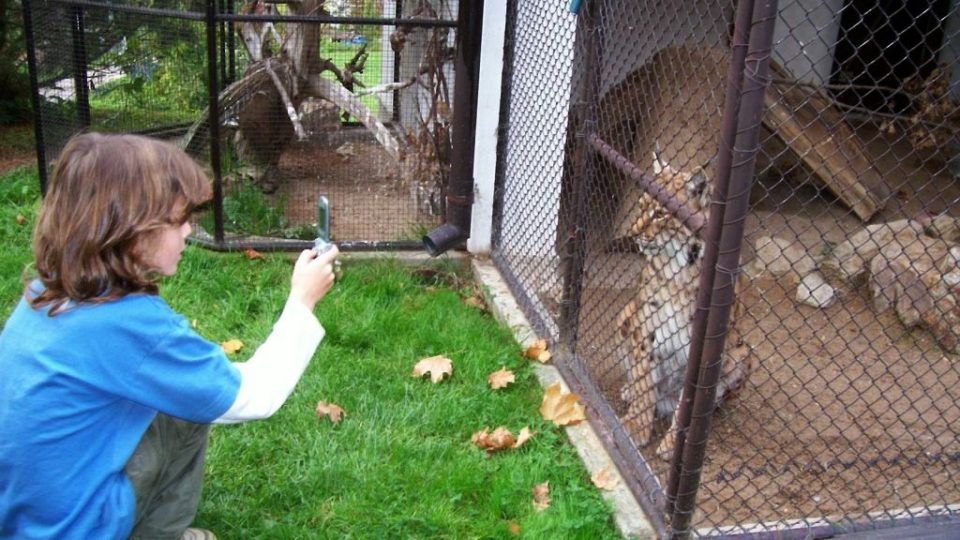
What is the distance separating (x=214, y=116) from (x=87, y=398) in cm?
309

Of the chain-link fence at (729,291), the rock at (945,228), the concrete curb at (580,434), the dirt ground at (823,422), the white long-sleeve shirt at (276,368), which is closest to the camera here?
the white long-sleeve shirt at (276,368)

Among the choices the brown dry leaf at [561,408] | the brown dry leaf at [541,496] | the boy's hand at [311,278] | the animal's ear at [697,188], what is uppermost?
the boy's hand at [311,278]

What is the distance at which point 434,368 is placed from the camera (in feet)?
12.8

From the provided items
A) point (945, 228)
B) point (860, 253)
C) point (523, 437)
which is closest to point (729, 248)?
point (523, 437)

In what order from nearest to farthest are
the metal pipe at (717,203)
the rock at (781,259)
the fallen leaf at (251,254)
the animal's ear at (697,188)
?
the metal pipe at (717,203) < the animal's ear at (697,188) < the fallen leaf at (251,254) < the rock at (781,259)

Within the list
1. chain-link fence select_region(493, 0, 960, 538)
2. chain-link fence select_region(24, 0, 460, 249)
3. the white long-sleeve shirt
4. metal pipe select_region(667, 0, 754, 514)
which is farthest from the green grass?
the white long-sleeve shirt

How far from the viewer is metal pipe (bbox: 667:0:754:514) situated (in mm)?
2295

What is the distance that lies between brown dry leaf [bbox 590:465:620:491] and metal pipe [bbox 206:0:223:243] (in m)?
2.76

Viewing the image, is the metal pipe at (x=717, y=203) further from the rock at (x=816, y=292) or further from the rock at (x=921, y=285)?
the rock at (x=816, y=292)

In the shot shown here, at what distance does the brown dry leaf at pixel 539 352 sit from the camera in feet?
13.1

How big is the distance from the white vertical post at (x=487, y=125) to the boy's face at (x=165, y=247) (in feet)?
9.56

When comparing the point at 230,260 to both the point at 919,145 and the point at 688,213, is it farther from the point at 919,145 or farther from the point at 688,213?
the point at 919,145

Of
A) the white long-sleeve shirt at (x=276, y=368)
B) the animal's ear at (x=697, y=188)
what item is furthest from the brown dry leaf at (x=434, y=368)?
the white long-sleeve shirt at (x=276, y=368)

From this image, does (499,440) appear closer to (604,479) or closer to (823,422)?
(604,479)
